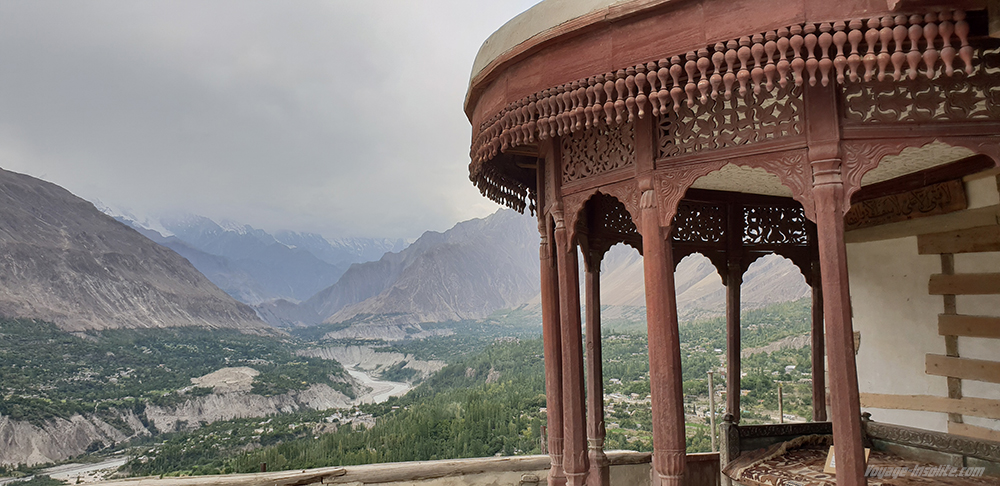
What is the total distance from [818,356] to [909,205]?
7.46ft

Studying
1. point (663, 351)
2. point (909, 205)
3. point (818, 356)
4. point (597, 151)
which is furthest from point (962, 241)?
point (597, 151)

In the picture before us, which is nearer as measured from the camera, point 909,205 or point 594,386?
point 909,205

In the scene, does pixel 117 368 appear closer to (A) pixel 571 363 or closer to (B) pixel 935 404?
(A) pixel 571 363

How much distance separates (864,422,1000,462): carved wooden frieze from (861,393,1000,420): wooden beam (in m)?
0.26

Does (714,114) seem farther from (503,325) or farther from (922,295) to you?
(503,325)

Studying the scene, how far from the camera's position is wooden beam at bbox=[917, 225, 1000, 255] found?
523 centimetres

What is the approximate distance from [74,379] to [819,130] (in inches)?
2068

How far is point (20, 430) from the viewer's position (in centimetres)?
3528

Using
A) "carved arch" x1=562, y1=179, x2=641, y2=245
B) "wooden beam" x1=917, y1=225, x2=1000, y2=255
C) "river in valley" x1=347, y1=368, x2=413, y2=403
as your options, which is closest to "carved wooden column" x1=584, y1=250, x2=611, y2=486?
"carved arch" x1=562, y1=179, x2=641, y2=245

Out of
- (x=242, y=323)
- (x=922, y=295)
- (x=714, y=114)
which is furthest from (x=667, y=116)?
(x=242, y=323)

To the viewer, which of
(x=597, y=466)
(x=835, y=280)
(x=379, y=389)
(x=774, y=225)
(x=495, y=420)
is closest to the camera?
(x=835, y=280)

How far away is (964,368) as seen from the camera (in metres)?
5.50

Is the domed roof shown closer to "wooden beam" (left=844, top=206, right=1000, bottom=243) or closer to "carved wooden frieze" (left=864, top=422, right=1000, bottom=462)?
"wooden beam" (left=844, top=206, right=1000, bottom=243)

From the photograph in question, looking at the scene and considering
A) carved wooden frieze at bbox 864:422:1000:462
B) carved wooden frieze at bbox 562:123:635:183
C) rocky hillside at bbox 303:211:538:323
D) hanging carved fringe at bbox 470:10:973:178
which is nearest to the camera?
hanging carved fringe at bbox 470:10:973:178
